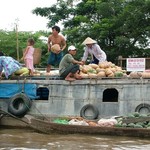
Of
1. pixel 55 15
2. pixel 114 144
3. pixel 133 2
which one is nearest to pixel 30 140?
pixel 114 144

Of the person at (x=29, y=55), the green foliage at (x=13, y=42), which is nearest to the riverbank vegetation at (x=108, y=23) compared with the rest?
the green foliage at (x=13, y=42)

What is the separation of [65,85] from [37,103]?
44.1 inches

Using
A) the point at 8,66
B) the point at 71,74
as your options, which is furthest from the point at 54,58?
the point at 8,66

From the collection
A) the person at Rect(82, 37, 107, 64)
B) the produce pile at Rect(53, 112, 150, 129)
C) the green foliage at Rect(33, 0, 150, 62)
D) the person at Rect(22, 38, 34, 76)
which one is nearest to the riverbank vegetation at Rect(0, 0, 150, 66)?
the green foliage at Rect(33, 0, 150, 62)

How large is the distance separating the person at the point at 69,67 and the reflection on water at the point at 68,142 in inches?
86.5

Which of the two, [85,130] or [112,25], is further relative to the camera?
[112,25]

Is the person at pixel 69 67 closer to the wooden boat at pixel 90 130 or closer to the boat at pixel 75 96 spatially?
the boat at pixel 75 96

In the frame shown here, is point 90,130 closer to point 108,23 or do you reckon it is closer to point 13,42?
point 108,23

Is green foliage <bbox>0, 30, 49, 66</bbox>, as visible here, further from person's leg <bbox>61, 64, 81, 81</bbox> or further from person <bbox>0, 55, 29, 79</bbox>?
person's leg <bbox>61, 64, 81, 81</bbox>

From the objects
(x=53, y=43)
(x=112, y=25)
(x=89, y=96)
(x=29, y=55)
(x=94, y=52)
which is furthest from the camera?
(x=112, y=25)

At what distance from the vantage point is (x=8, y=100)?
1318 centimetres

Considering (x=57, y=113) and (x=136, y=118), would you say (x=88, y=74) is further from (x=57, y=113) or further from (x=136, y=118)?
(x=136, y=118)

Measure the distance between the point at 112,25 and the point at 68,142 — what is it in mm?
13193

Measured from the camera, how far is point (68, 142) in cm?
992
